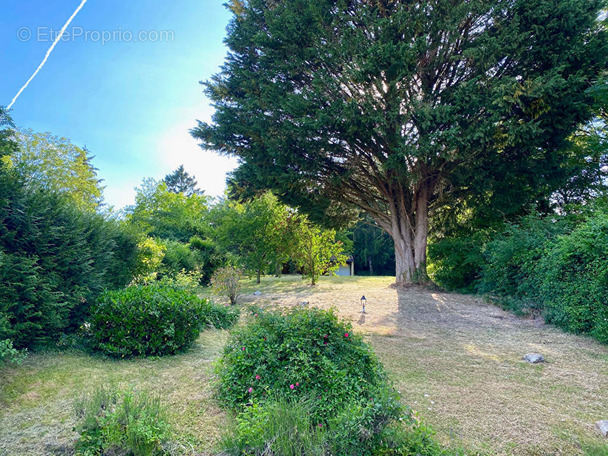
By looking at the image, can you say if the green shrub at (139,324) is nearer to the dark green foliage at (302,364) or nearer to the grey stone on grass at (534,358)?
the dark green foliage at (302,364)

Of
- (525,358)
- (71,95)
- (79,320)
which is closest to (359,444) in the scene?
(525,358)

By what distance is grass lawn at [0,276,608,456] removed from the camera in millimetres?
2576

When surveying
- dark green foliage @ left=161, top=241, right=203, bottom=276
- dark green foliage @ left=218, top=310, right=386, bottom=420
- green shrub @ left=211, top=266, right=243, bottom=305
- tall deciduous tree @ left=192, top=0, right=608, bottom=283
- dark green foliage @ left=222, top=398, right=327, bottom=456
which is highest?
tall deciduous tree @ left=192, top=0, right=608, bottom=283

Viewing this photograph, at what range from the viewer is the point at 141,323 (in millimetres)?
4652

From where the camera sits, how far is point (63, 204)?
4.86m

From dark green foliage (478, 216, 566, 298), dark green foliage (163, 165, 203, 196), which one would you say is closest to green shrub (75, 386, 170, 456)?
dark green foliage (478, 216, 566, 298)

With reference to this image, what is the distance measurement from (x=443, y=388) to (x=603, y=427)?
1298 millimetres

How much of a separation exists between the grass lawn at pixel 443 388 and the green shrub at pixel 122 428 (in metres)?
0.18

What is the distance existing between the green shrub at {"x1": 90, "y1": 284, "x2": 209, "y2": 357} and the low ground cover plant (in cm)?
153

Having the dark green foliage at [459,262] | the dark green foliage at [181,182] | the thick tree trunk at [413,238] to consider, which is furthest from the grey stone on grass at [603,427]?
the dark green foliage at [181,182]

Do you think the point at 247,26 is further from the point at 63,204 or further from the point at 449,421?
the point at 449,421

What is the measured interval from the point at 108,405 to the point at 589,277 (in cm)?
722

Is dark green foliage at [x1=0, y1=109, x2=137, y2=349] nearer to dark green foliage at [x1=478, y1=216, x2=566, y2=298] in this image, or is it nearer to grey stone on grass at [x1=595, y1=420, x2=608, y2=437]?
grey stone on grass at [x1=595, y1=420, x2=608, y2=437]

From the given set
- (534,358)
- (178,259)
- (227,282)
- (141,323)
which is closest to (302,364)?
(141,323)
